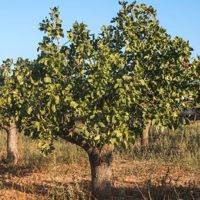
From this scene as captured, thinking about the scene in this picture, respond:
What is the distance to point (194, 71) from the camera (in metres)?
8.48

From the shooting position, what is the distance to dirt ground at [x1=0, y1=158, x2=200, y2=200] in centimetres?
1024

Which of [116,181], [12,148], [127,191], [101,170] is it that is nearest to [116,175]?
[116,181]

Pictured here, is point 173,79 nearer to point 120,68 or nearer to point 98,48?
point 120,68

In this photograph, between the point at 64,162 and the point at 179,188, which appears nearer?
the point at 179,188

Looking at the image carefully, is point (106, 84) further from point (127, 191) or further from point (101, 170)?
point (127, 191)

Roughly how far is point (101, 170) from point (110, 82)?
104 inches

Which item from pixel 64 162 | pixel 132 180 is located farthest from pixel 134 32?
pixel 64 162

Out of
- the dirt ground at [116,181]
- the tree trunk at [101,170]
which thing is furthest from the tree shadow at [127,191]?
the tree trunk at [101,170]

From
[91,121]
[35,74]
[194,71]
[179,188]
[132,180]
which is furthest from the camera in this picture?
[132,180]

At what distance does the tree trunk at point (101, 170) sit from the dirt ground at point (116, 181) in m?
0.34

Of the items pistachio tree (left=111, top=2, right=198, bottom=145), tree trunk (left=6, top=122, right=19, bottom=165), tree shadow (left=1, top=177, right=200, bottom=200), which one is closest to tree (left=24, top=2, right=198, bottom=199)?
pistachio tree (left=111, top=2, right=198, bottom=145)

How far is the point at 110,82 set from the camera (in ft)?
25.8

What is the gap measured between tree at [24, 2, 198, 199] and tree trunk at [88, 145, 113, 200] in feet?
2.44

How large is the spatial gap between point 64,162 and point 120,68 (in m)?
8.87
